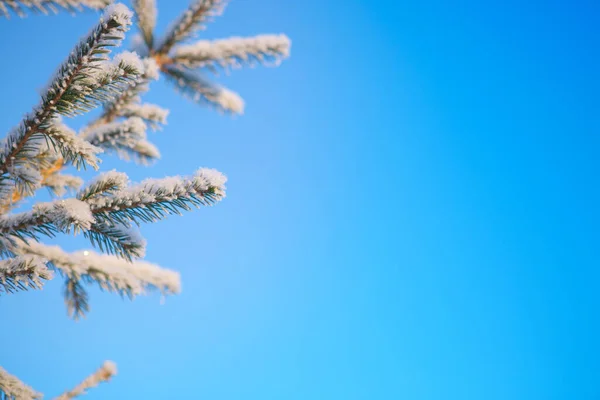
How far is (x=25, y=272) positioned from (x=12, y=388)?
2.53 feet

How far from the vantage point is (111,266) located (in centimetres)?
234

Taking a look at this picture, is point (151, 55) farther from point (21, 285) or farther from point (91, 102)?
point (21, 285)

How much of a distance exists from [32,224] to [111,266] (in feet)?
2.81

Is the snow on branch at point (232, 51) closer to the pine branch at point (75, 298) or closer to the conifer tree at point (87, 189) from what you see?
the conifer tree at point (87, 189)

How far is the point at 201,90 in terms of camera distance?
3303 mm

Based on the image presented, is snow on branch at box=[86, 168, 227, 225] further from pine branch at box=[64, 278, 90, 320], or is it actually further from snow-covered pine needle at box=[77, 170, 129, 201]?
pine branch at box=[64, 278, 90, 320]

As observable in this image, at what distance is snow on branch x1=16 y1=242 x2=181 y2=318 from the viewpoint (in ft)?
7.39

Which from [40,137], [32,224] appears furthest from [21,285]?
[40,137]

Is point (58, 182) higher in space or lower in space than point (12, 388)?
higher

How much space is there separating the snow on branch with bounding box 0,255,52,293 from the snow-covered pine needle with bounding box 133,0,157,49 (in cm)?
246

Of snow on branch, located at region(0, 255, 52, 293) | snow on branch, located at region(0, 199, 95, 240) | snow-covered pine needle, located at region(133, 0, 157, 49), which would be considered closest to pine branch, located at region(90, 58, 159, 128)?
snow-covered pine needle, located at region(133, 0, 157, 49)

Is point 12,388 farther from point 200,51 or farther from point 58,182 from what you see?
point 200,51

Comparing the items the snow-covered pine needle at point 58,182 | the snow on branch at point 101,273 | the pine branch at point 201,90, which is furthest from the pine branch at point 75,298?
the pine branch at point 201,90

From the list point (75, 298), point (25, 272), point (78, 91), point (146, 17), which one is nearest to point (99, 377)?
point (75, 298)
